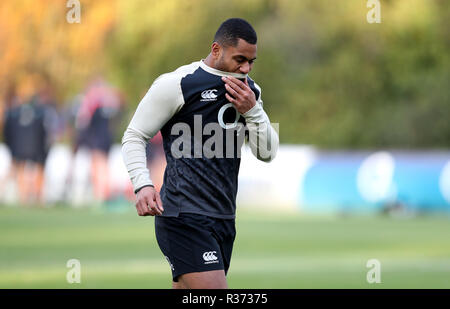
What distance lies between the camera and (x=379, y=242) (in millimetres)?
18297

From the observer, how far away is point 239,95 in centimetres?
691

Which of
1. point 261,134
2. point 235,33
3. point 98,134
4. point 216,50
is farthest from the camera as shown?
point 98,134

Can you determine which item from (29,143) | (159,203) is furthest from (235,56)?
(29,143)

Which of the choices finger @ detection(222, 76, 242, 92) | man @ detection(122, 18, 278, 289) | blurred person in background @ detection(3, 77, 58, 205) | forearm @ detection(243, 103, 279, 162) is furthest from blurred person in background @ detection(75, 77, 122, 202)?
finger @ detection(222, 76, 242, 92)

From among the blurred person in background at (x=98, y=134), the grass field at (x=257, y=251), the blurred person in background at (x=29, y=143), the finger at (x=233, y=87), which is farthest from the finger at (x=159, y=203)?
the blurred person in background at (x=29, y=143)

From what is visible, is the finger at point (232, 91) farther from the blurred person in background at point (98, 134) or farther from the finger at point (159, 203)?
the blurred person in background at point (98, 134)

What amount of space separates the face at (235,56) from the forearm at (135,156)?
0.73 m

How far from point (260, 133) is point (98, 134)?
22.5 meters

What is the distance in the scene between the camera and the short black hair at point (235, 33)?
6.89m

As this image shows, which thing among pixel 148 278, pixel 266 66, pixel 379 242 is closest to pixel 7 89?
pixel 266 66

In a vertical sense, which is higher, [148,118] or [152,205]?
[148,118]

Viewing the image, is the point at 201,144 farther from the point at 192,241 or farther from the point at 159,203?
the point at 192,241

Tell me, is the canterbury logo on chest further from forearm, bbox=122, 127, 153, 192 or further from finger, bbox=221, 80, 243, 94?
forearm, bbox=122, 127, 153, 192

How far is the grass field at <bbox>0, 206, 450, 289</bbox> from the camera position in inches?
491
